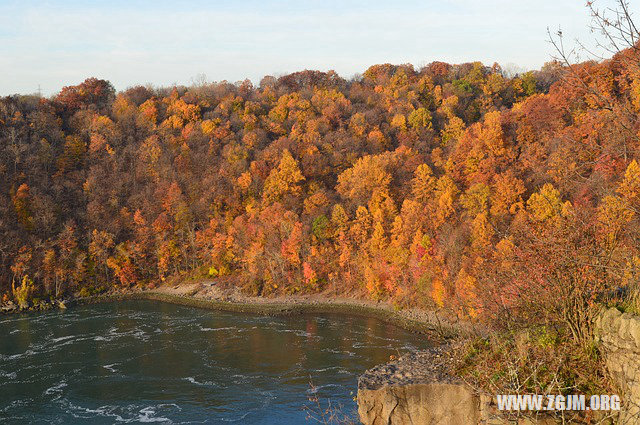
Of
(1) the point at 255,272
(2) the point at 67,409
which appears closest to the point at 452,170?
(1) the point at 255,272

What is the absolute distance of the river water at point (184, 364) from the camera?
25.4m

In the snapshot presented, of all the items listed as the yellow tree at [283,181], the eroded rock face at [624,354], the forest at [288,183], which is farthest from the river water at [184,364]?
the yellow tree at [283,181]

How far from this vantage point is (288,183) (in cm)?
6194

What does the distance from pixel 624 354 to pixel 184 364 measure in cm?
2812

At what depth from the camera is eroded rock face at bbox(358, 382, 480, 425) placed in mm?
10359

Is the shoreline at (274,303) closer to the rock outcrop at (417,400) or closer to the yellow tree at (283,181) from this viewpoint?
the yellow tree at (283,181)

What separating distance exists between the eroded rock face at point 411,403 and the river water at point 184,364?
40.2 ft

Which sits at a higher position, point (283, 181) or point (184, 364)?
point (283, 181)

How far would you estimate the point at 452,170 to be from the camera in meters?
54.6

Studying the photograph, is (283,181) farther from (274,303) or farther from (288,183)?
(274,303)

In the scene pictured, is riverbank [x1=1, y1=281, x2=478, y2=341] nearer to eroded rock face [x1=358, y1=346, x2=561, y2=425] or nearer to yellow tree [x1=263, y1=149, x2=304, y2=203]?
yellow tree [x1=263, y1=149, x2=304, y2=203]

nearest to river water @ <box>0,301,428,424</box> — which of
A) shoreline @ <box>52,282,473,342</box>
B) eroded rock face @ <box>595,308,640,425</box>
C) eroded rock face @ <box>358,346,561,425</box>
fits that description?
shoreline @ <box>52,282,473,342</box>

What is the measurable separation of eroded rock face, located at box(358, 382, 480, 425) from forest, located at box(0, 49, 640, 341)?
24.4 meters

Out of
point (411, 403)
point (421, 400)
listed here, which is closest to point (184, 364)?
point (411, 403)
